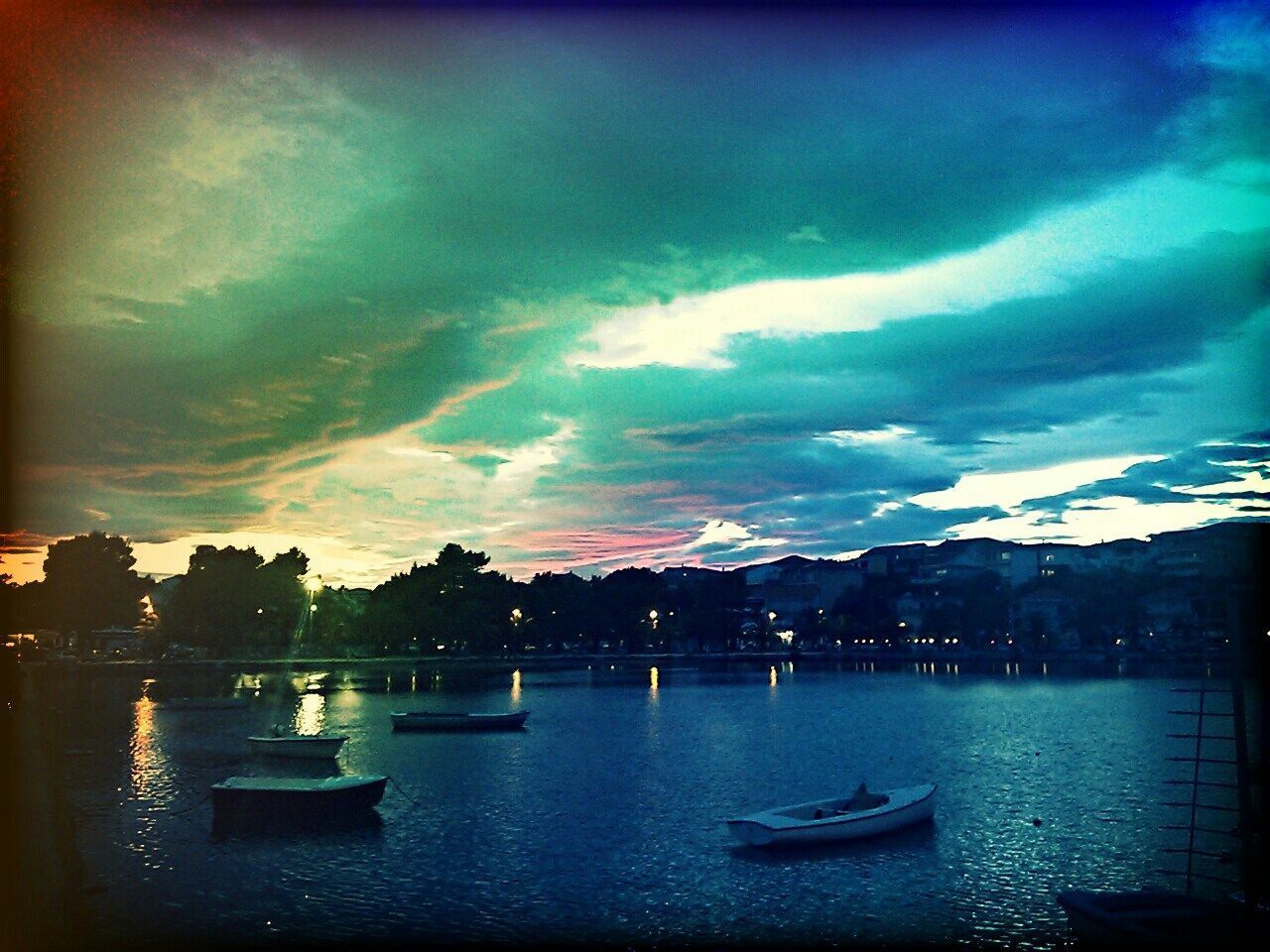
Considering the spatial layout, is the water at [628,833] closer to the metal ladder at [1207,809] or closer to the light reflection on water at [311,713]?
the light reflection on water at [311,713]

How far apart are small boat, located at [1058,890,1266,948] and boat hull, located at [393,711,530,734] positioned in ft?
185

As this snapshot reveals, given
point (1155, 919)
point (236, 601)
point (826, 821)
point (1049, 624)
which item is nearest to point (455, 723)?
point (826, 821)

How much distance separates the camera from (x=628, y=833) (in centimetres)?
3872

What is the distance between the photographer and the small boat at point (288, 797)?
38062mm

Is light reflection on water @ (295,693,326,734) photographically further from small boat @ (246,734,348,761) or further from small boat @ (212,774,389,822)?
small boat @ (212,774,389,822)

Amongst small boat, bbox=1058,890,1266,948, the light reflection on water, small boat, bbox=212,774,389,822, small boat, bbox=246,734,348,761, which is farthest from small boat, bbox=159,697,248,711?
small boat, bbox=1058,890,1266,948

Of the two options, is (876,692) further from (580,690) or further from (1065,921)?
(1065,921)

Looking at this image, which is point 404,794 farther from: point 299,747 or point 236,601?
point 236,601

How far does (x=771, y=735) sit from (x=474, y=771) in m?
24.0

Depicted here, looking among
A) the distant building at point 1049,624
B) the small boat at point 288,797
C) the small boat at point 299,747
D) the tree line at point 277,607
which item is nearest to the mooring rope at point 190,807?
the small boat at point 288,797

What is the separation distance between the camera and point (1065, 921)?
2775 centimetres

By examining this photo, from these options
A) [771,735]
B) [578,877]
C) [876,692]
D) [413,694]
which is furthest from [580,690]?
[578,877]

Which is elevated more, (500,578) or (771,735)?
(500,578)

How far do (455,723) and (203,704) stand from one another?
1132 inches
